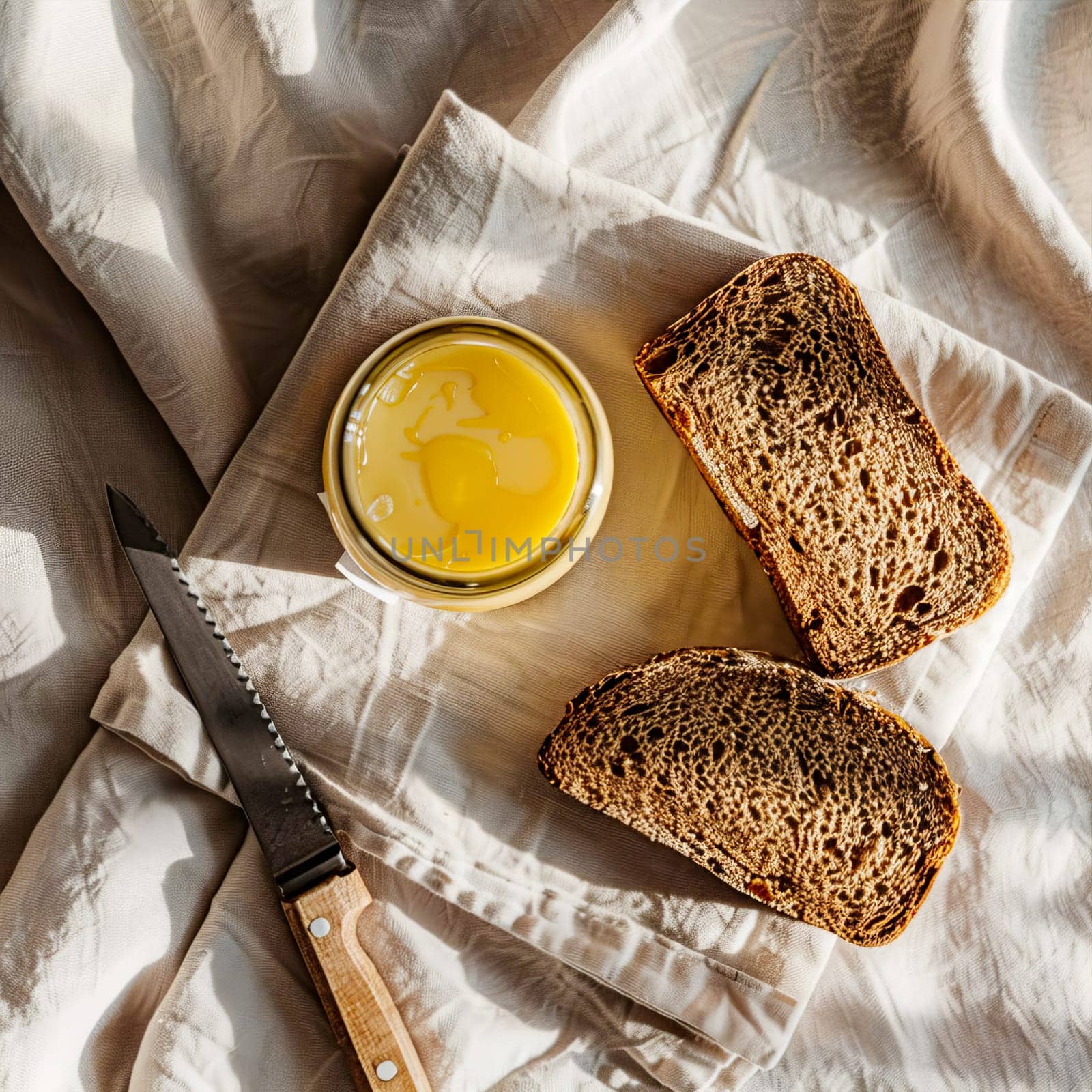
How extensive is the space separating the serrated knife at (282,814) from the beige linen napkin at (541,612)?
35 millimetres

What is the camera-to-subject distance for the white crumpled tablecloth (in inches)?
46.3

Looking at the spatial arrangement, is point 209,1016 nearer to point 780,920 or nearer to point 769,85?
point 780,920

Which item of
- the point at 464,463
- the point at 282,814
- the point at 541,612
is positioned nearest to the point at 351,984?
the point at 282,814

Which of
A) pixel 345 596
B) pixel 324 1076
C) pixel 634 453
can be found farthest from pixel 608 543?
pixel 324 1076

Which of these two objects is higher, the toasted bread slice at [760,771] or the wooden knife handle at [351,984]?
the toasted bread slice at [760,771]

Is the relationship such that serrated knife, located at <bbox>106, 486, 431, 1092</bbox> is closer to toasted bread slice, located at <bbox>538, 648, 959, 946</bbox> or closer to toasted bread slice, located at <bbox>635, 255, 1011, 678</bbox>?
toasted bread slice, located at <bbox>538, 648, 959, 946</bbox>

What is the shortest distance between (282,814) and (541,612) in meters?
0.43

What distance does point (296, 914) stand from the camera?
1.16 m

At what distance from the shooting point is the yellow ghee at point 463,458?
3.54 feet

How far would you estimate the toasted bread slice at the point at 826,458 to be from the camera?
44.8 inches

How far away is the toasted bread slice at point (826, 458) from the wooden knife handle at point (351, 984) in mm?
706

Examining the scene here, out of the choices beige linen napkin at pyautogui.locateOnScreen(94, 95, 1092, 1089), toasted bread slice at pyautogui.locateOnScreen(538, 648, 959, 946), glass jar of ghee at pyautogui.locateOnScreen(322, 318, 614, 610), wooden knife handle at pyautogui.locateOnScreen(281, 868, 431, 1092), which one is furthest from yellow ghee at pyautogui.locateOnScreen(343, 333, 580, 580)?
wooden knife handle at pyautogui.locateOnScreen(281, 868, 431, 1092)

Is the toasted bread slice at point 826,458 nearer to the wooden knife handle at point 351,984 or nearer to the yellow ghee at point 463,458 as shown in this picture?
the yellow ghee at point 463,458

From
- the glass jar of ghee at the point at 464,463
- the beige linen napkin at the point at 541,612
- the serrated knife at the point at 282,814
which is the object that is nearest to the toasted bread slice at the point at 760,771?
the beige linen napkin at the point at 541,612
